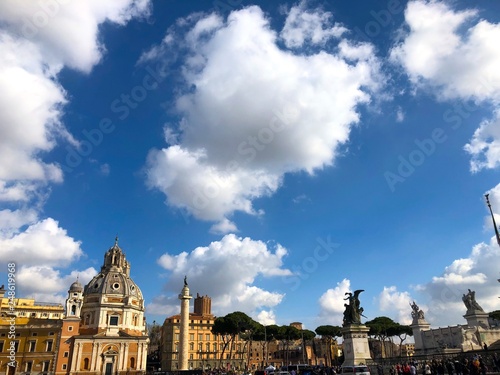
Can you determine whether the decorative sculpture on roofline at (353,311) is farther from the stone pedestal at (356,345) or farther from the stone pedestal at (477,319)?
the stone pedestal at (477,319)

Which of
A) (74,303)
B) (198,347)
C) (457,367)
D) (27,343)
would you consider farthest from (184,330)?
(457,367)

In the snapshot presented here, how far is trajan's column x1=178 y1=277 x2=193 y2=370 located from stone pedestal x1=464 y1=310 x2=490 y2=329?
43.5 m

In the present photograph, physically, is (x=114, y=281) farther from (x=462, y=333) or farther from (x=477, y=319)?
(x=477, y=319)

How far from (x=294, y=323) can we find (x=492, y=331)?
313 ft

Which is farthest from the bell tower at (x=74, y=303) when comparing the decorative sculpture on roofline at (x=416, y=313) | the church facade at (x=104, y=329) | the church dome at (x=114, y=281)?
the decorative sculpture on roofline at (x=416, y=313)

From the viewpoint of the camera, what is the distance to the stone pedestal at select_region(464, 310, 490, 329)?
49.3m

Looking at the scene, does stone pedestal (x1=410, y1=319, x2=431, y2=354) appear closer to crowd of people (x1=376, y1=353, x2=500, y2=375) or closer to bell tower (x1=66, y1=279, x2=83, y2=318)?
crowd of people (x1=376, y1=353, x2=500, y2=375)

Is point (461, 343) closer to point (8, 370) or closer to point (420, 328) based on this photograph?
point (420, 328)

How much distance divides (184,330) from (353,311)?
4387 centimetres

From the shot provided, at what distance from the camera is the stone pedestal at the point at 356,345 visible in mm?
27359

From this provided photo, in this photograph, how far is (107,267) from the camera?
89.1m

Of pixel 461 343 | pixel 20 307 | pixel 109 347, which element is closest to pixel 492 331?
pixel 461 343

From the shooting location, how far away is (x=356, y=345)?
27.6 m

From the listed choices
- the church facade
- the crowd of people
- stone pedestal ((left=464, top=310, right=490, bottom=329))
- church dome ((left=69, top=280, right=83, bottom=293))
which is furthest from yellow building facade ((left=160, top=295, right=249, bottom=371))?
the crowd of people
